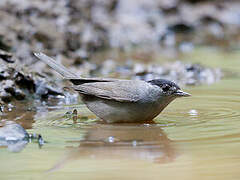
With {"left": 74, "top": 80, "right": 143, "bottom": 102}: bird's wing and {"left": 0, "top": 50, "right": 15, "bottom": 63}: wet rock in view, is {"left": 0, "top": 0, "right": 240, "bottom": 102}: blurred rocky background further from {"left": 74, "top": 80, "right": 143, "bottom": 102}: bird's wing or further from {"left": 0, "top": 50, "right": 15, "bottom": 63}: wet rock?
{"left": 74, "top": 80, "right": 143, "bottom": 102}: bird's wing

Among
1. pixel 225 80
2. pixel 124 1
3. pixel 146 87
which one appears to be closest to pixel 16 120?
pixel 146 87

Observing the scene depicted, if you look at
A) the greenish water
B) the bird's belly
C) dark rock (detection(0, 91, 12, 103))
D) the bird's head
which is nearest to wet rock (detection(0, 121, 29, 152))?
the greenish water

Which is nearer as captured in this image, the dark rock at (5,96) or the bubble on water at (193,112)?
the bubble on water at (193,112)

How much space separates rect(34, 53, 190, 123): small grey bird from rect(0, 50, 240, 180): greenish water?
0.53 feet

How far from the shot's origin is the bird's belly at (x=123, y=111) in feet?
18.3

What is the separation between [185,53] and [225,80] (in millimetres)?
4071

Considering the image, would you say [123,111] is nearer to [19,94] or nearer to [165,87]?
[165,87]

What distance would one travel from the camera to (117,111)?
18.5 ft

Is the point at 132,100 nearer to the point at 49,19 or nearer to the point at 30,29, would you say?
the point at 30,29

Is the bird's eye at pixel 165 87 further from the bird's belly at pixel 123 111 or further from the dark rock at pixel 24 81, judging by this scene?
the dark rock at pixel 24 81

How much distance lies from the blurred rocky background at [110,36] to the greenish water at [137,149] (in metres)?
2.20

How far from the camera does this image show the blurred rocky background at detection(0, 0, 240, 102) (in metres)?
9.08

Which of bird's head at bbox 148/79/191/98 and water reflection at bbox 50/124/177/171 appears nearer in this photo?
water reflection at bbox 50/124/177/171

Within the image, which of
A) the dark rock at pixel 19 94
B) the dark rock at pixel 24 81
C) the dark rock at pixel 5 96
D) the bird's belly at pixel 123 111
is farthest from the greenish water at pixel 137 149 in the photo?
the dark rock at pixel 24 81
